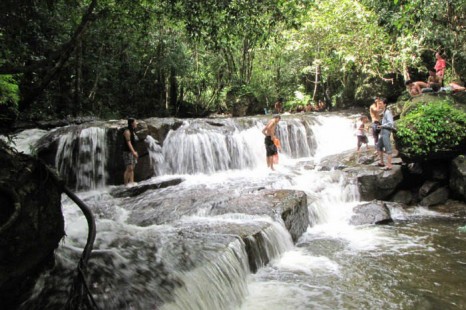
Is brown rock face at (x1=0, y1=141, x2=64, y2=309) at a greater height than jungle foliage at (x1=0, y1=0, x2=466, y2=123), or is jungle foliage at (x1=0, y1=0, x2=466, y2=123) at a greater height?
jungle foliage at (x1=0, y1=0, x2=466, y2=123)

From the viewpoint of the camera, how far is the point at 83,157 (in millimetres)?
11148

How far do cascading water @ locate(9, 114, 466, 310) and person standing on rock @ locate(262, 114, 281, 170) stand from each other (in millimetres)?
1508

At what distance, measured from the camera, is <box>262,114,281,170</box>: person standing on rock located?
11296mm

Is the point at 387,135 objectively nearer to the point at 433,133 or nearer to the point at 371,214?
the point at 433,133

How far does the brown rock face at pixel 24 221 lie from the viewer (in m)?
2.95

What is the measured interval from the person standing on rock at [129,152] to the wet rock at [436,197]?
8.18 m

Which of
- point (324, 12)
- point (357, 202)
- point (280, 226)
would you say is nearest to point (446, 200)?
point (357, 202)

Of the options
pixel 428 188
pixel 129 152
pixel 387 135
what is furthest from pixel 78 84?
pixel 428 188

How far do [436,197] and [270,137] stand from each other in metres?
5.00

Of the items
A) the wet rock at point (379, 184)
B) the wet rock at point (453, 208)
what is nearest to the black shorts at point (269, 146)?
the wet rock at point (379, 184)

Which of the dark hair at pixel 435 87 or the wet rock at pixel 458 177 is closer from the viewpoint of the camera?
the wet rock at pixel 458 177

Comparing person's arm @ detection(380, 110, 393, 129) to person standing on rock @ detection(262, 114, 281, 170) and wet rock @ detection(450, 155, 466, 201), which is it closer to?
wet rock @ detection(450, 155, 466, 201)

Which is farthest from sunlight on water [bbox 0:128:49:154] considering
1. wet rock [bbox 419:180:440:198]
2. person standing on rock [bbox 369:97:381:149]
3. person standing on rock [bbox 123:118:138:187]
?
wet rock [bbox 419:180:440:198]

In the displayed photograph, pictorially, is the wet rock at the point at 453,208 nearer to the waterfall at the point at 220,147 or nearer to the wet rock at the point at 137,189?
the waterfall at the point at 220,147
